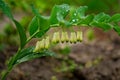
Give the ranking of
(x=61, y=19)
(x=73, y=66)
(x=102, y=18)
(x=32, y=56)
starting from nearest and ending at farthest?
1. (x=61, y=19)
2. (x=102, y=18)
3. (x=32, y=56)
4. (x=73, y=66)

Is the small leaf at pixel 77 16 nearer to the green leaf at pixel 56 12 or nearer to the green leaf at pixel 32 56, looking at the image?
the green leaf at pixel 56 12

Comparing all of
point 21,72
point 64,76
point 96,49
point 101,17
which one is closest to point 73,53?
point 96,49

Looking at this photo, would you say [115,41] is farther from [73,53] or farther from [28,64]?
[28,64]

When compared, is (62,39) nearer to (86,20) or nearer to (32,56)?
(86,20)

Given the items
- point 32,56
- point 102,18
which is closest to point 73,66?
point 32,56

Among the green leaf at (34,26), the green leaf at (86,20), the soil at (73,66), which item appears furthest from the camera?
the soil at (73,66)

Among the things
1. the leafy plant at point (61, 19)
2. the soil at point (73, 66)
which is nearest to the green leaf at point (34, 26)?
the leafy plant at point (61, 19)

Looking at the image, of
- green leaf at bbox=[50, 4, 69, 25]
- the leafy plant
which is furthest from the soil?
green leaf at bbox=[50, 4, 69, 25]

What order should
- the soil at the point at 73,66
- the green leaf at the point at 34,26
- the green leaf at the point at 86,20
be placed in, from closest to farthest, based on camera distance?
the green leaf at the point at 86,20, the green leaf at the point at 34,26, the soil at the point at 73,66
